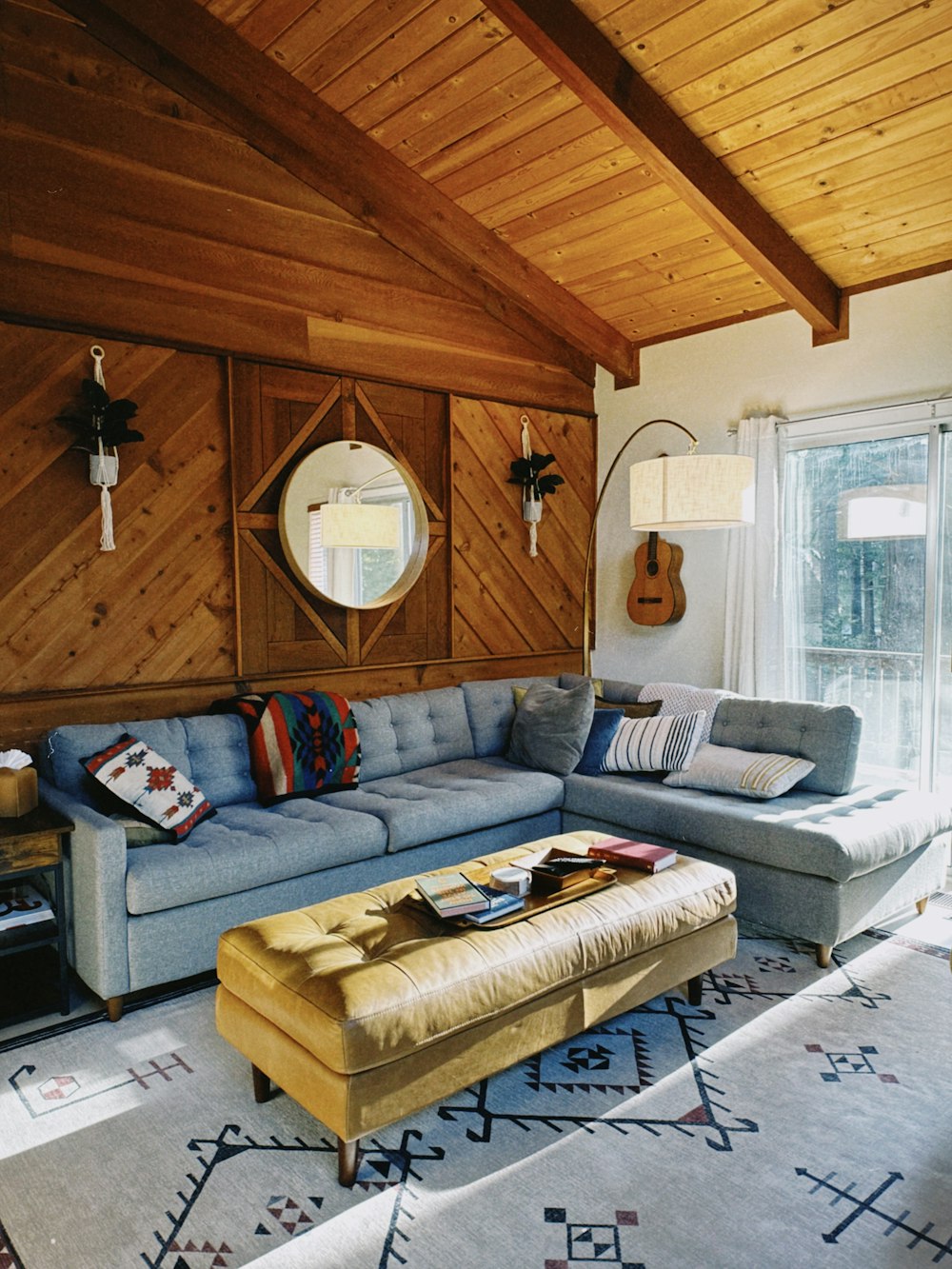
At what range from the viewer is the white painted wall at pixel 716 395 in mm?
4273

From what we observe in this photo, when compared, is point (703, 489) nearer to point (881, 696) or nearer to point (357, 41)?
point (881, 696)

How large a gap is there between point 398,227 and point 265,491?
1.54m

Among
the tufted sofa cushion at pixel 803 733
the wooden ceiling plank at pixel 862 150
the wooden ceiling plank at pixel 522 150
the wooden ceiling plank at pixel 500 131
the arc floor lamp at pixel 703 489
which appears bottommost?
the tufted sofa cushion at pixel 803 733

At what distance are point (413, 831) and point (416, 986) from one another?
1.42 m

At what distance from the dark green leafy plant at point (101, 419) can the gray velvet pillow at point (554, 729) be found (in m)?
2.19

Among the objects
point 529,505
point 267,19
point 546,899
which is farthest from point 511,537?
point 546,899

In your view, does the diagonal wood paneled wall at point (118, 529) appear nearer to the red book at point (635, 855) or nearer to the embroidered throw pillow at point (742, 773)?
the red book at point (635, 855)

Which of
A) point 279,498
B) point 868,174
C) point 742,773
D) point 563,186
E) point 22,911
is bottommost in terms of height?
point 22,911

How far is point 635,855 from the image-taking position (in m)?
2.99

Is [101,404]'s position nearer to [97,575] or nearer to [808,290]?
[97,575]

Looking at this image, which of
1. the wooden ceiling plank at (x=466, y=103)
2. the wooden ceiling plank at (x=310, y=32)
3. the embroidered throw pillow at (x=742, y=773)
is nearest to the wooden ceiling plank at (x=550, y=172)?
the wooden ceiling plank at (x=466, y=103)

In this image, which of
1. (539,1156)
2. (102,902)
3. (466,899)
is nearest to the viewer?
(539,1156)

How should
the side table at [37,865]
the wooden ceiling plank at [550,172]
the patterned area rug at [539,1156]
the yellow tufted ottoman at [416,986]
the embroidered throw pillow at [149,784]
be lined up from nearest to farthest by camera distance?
the patterned area rug at [539,1156] < the yellow tufted ottoman at [416,986] < the side table at [37,865] < the embroidered throw pillow at [149,784] < the wooden ceiling plank at [550,172]

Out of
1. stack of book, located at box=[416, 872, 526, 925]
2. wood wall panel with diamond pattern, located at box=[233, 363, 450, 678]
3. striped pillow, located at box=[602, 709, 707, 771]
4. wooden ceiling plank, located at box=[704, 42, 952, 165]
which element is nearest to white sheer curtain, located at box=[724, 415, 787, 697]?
striped pillow, located at box=[602, 709, 707, 771]
